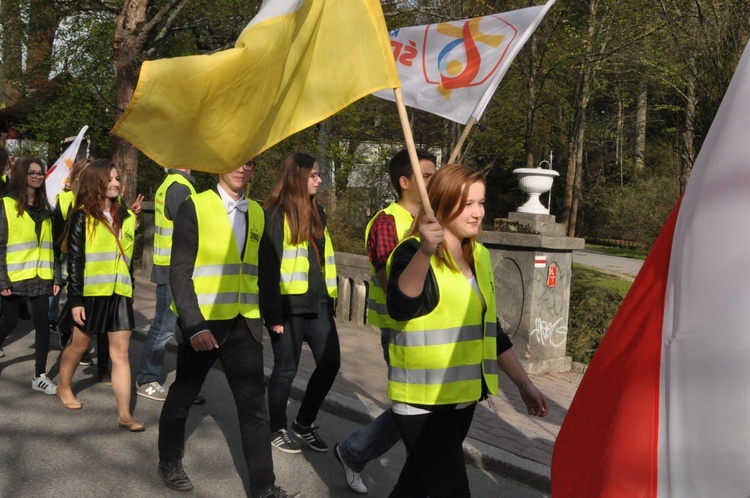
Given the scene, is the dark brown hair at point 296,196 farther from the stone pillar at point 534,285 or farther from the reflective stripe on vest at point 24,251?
the stone pillar at point 534,285

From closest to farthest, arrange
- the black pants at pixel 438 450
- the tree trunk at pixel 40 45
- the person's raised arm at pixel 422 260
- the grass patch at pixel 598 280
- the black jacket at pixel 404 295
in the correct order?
the person's raised arm at pixel 422 260 < the black jacket at pixel 404 295 < the black pants at pixel 438 450 < the grass patch at pixel 598 280 < the tree trunk at pixel 40 45

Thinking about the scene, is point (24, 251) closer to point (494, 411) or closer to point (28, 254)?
point (28, 254)

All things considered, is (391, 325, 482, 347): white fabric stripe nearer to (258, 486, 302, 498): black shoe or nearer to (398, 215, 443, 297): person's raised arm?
(398, 215, 443, 297): person's raised arm

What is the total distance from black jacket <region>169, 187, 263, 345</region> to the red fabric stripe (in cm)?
228

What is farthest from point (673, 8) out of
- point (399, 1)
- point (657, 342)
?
point (657, 342)

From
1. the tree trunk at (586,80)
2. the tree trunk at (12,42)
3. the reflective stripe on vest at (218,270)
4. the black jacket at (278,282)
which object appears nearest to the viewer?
the reflective stripe on vest at (218,270)

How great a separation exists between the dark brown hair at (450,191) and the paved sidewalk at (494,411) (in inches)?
94.5

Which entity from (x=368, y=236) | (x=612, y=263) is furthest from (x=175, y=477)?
(x=612, y=263)

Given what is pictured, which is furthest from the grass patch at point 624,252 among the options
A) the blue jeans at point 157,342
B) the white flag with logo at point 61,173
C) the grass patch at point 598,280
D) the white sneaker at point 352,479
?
the white sneaker at point 352,479

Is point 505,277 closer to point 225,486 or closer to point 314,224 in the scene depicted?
point 314,224

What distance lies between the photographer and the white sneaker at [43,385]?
261 inches

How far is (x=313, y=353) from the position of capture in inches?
211

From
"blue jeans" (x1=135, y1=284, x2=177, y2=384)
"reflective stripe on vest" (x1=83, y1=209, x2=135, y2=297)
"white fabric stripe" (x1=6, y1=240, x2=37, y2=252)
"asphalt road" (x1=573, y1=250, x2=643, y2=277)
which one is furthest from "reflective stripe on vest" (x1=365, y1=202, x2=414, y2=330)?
"asphalt road" (x1=573, y1=250, x2=643, y2=277)

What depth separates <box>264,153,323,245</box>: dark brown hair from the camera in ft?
17.4
